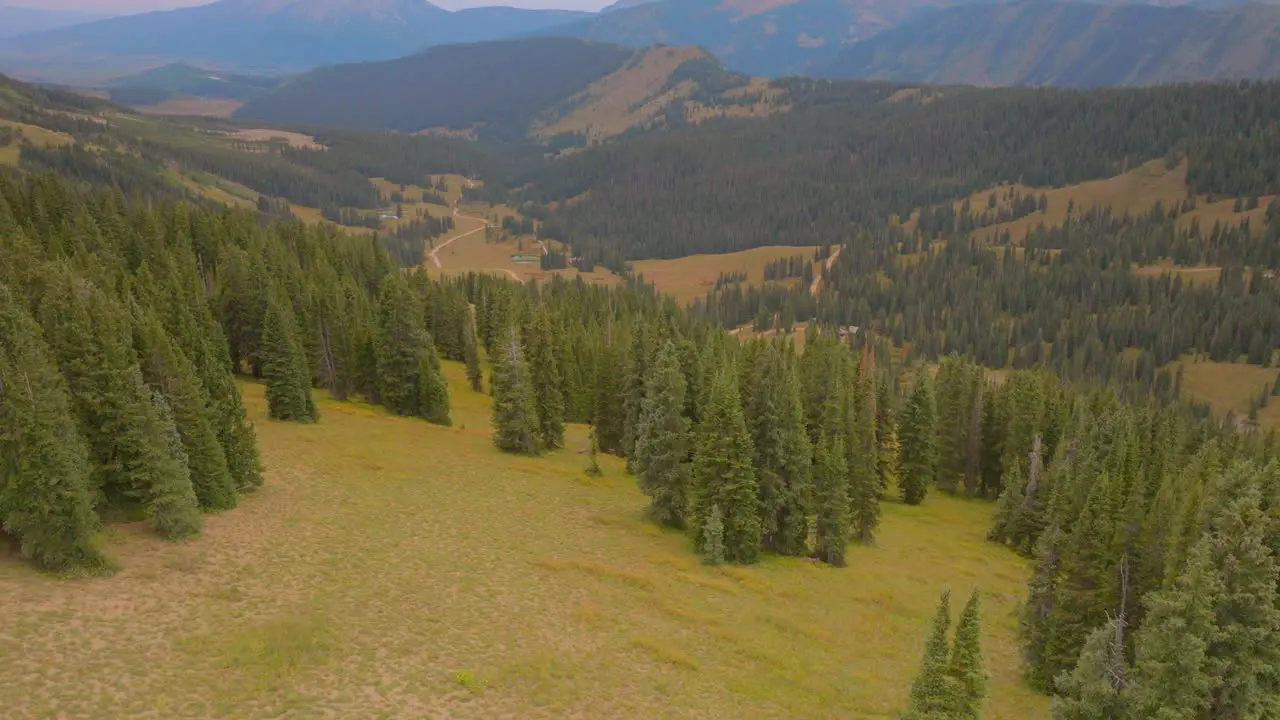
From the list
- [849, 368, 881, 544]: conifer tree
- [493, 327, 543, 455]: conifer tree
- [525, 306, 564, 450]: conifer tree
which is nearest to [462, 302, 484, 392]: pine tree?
[525, 306, 564, 450]: conifer tree

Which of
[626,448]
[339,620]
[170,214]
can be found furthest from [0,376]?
[170,214]

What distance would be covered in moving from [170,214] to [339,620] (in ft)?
A: 352

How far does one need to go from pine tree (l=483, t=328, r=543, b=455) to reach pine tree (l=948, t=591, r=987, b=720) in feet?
169

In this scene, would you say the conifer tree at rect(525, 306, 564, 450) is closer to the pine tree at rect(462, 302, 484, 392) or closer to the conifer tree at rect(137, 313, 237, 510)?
the pine tree at rect(462, 302, 484, 392)

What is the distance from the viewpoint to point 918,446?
8612 centimetres

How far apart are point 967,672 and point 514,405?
52.9 m

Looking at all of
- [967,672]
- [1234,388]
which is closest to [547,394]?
[967,672]

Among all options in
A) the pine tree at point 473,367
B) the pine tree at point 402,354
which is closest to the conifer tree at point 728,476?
the pine tree at point 402,354

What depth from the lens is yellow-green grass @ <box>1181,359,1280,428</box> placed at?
182 m

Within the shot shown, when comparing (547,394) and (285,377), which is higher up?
(285,377)

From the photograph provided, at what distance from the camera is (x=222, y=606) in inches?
1314

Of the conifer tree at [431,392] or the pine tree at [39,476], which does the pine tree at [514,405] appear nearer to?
the conifer tree at [431,392]

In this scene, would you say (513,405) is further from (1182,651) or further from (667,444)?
(1182,651)

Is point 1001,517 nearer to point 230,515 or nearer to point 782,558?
point 782,558
